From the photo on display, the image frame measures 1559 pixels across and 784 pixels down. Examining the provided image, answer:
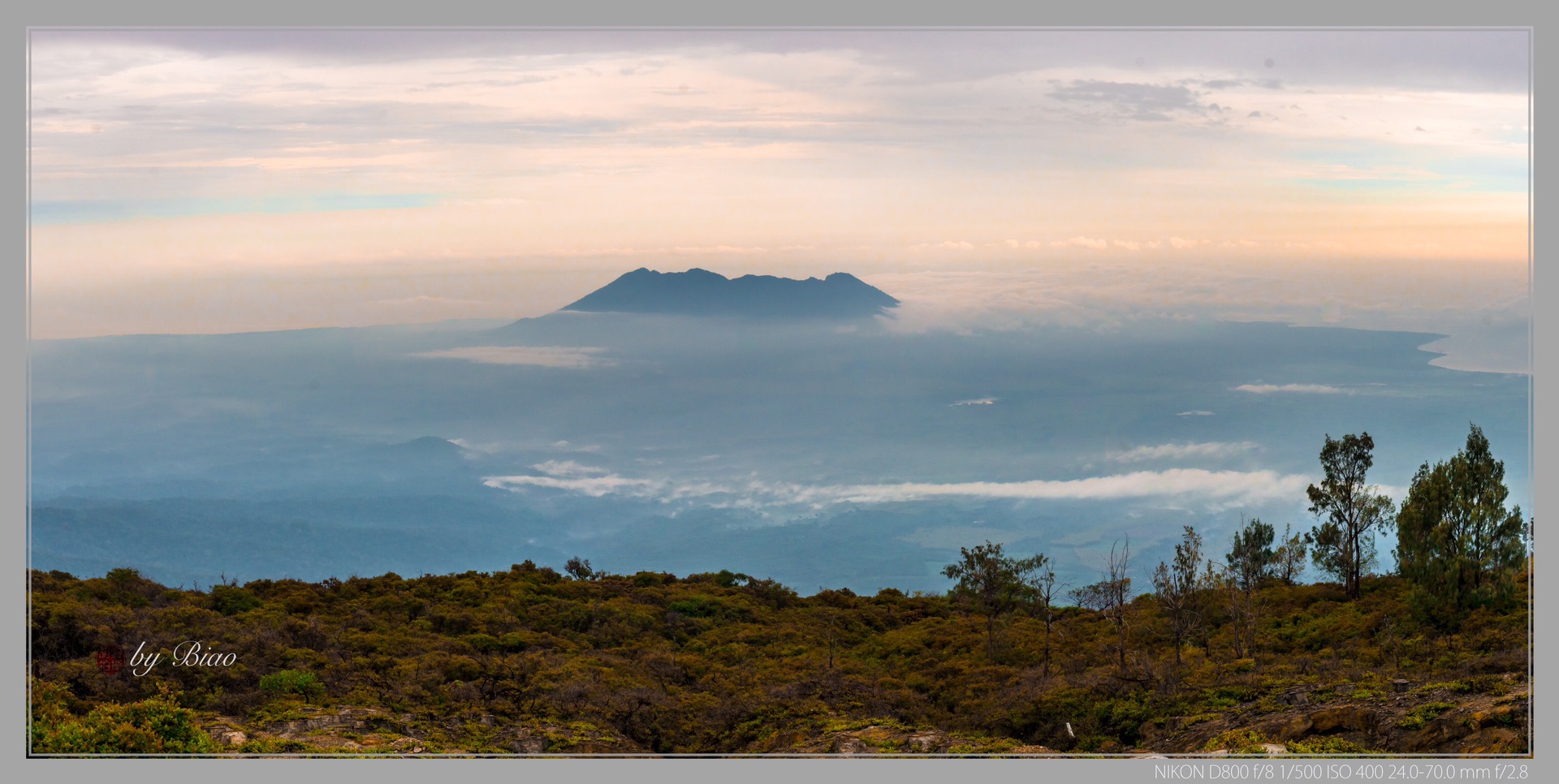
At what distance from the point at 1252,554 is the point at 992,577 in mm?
8123

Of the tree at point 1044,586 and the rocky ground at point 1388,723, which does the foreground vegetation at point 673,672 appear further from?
the tree at point 1044,586

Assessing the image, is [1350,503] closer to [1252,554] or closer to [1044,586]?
[1252,554]

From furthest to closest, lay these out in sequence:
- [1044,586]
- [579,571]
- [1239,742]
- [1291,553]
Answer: [579,571] → [1291,553] → [1044,586] → [1239,742]

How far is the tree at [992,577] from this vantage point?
91.9 ft

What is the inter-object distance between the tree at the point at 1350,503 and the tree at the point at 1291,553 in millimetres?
822

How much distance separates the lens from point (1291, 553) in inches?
1282

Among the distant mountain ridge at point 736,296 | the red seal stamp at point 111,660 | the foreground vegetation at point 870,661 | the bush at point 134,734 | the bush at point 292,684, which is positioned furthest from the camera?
the distant mountain ridge at point 736,296

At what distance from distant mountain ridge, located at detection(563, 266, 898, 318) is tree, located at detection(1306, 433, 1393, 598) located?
14.8m

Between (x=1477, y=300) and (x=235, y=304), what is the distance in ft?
107

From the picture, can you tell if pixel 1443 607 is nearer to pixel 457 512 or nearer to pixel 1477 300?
pixel 1477 300

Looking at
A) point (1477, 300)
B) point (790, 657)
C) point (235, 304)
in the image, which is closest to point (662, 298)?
point (235, 304)

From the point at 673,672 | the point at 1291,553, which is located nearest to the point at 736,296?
the point at 673,672

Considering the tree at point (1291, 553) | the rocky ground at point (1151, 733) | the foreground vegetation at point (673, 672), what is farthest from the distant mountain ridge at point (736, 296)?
the rocky ground at point (1151, 733)
